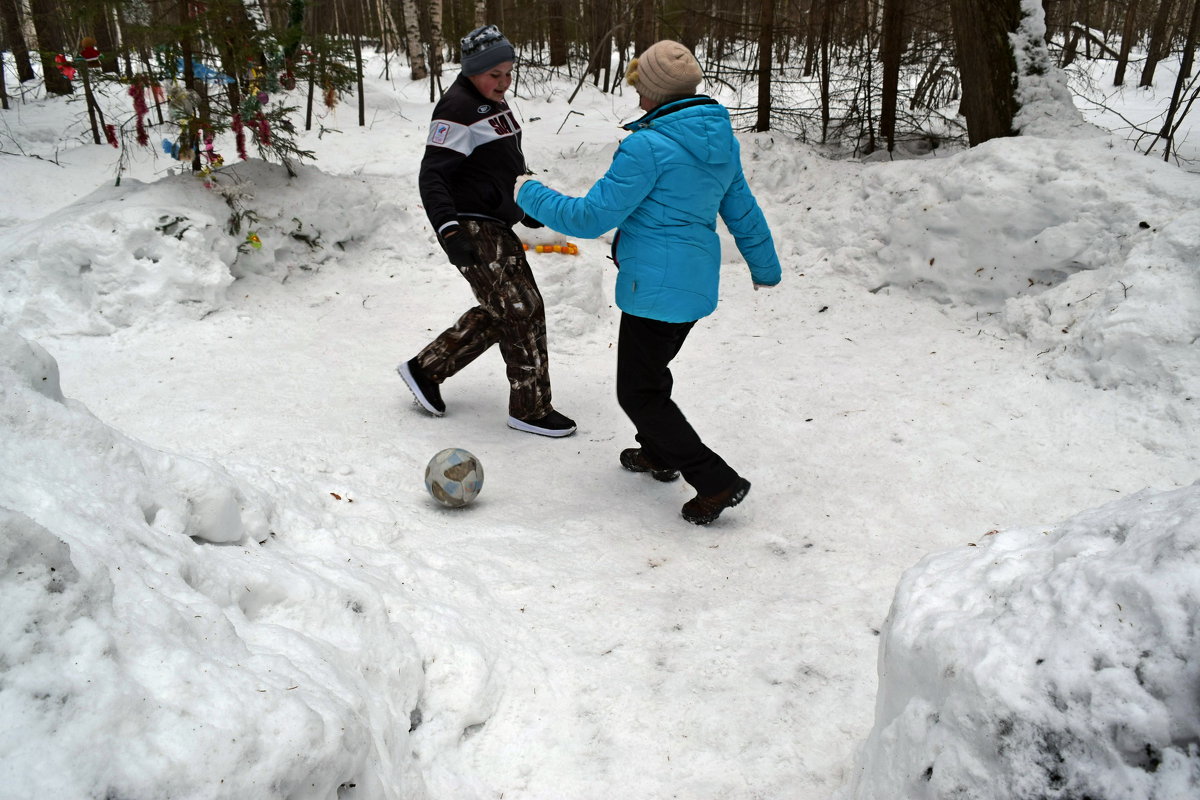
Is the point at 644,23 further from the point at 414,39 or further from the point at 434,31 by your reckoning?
the point at 414,39

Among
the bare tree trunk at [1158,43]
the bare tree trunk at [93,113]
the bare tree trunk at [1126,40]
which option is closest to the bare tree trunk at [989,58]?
the bare tree trunk at [1158,43]

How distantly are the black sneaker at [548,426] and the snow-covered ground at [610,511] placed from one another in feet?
0.48

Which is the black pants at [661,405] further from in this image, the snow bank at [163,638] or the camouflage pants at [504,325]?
the snow bank at [163,638]

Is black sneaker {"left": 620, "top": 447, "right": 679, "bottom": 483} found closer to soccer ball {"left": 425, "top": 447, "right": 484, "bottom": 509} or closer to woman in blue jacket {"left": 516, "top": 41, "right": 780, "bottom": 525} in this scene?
woman in blue jacket {"left": 516, "top": 41, "right": 780, "bottom": 525}

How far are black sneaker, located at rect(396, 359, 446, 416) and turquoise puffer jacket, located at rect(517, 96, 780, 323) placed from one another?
1.73 metres

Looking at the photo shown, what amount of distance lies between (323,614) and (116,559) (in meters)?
0.63

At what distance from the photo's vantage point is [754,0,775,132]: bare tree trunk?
26.2 feet

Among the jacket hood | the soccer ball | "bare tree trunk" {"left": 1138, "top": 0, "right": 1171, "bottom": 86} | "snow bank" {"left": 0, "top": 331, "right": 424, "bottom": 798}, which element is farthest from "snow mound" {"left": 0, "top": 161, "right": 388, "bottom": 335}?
"bare tree trunk" {"left": 1138, "top": 0, "right": 1171, "bottom": 86}

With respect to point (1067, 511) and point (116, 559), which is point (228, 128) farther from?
point (1067, 511)

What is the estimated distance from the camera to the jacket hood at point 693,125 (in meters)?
3.32

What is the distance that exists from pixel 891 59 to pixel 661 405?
5873 mm

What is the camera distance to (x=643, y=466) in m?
4.32

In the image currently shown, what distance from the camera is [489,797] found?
2.11m

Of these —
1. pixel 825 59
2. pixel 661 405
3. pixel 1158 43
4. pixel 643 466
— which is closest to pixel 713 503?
pixel 661 405
